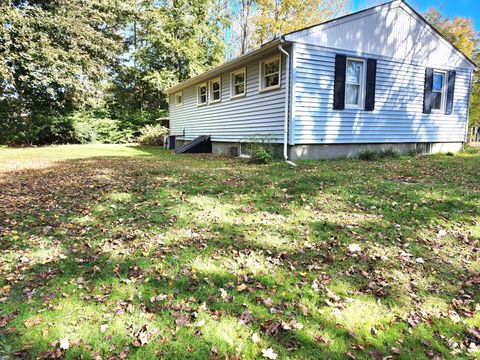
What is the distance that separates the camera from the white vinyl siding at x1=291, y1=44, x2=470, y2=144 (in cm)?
898

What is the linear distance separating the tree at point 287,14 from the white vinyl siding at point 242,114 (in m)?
10.1

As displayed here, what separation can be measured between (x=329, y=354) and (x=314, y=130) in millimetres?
7798

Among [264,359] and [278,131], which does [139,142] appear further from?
[264,359]

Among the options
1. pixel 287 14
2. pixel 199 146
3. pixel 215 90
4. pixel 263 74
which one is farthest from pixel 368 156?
pixel 287 14

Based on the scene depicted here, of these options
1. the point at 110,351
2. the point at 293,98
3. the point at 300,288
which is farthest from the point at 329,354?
the point at 293,98

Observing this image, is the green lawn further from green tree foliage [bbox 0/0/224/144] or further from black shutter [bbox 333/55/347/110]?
green tree foliage [bbox 0/0/224/144]

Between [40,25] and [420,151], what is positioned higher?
[40,25]

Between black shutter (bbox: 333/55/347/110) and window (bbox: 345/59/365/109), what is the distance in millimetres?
358

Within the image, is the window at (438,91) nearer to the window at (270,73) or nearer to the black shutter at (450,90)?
the black shutter at (450,90)

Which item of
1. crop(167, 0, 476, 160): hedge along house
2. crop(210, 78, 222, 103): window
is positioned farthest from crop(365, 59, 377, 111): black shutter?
crop(210, 78, 222, 103): window

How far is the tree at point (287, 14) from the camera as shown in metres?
22.0

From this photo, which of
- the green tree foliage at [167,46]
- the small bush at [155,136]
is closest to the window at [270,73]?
the small bush at [155,136]

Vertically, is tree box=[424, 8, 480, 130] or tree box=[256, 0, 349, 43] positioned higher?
tree box=[256, 0, 349, 43]

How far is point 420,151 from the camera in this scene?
11.4m
